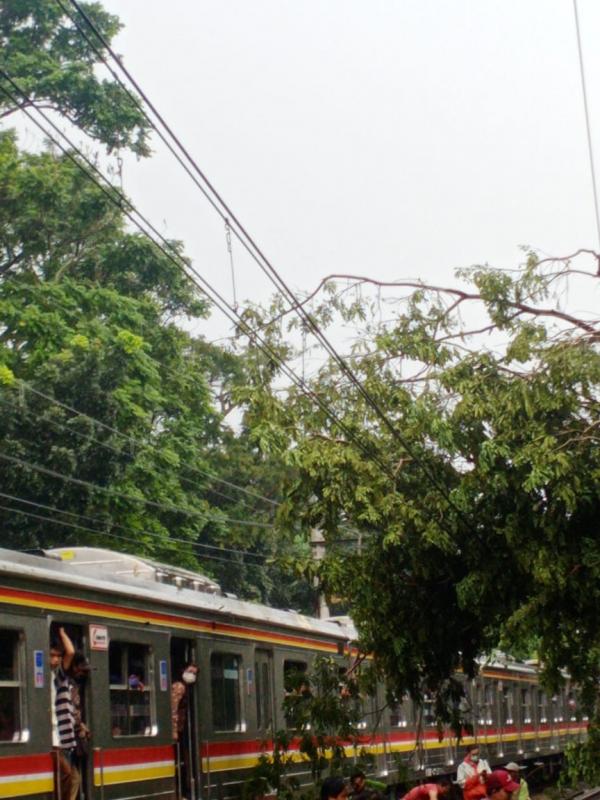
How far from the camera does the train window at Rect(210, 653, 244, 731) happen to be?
51.3 feet

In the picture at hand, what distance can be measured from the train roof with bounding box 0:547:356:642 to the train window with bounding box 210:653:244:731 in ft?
1.73

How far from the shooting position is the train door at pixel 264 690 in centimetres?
1715

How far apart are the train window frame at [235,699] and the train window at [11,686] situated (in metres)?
4.56

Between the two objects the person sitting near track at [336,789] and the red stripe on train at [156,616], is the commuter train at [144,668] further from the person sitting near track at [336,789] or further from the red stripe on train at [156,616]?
the person sitting near track at [336,789]

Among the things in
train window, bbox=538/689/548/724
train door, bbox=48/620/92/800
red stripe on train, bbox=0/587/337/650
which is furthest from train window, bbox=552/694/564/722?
train door, bbox=48/620/92/800

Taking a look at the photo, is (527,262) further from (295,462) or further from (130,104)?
(130,104)

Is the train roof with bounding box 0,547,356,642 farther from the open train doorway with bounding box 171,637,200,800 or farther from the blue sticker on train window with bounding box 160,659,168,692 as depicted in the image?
the blue sticker on train window with bounding box 160,659,168,692

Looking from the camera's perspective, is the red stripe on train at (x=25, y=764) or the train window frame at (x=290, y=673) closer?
the red stripe on train at (x=25, y=764)

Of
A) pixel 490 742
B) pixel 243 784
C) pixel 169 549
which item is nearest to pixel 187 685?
pixel 243 784

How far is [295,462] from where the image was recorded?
1605 centimetres

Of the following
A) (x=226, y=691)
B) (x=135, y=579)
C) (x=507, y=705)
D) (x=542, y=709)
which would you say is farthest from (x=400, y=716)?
(x=542, y=709)

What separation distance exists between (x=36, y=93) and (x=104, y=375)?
7.08 m

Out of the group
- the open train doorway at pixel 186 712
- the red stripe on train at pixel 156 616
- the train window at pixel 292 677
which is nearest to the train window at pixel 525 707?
the red stripe on train at pixel 156 616

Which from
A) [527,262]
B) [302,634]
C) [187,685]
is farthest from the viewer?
[302,634]
